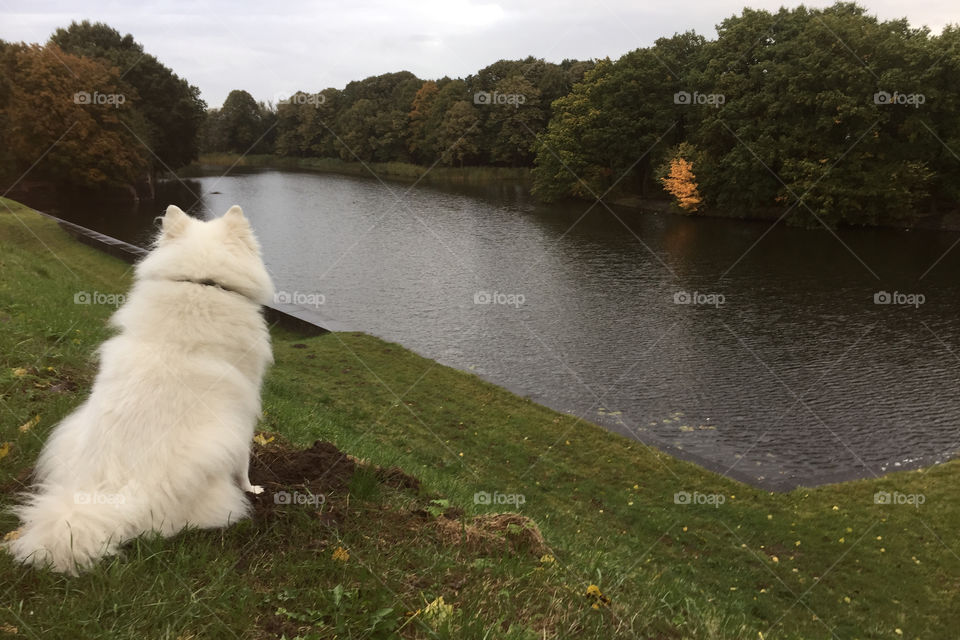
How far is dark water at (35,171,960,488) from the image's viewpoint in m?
17.1

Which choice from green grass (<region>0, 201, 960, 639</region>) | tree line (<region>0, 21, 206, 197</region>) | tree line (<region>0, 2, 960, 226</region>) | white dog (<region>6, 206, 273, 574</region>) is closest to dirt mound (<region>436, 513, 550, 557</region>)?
green grass (<region>0, 201, 960, 639</region>)

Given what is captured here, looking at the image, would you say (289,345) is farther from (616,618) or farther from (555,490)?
(616,618)

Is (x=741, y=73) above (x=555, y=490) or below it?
above

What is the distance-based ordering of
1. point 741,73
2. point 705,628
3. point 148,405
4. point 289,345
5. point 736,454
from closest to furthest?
point 148,405 < point 705,628 < point 736,454 < point 289,345 < point 741,73

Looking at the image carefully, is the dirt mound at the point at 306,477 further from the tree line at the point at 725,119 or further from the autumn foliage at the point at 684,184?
the autumn foliage at the point at 684,184

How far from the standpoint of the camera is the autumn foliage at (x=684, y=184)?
5900 cm

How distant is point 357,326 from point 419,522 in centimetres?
2101

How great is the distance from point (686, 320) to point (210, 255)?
25.0 m

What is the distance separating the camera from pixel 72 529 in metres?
3.92

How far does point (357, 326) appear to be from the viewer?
1031 inches

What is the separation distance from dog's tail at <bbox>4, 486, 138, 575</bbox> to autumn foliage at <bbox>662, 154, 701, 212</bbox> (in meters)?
61.2

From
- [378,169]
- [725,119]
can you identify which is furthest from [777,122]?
[378,169]

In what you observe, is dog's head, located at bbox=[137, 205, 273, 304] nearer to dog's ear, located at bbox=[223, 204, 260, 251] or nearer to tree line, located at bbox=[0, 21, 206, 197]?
dog's ear, located at bbox=[223, 204, 260, 251]

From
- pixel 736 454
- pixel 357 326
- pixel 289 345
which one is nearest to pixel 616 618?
pixel 736 454
